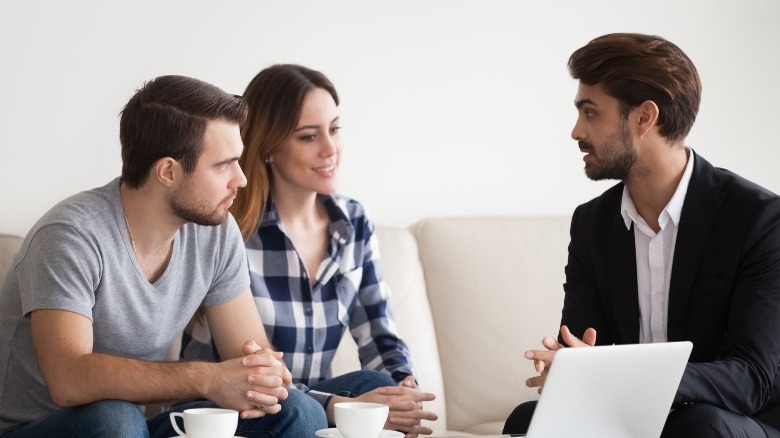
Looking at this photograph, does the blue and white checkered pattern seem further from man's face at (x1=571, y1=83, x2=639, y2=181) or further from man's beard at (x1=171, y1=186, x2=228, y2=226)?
man's face at (x1=571, y1=83, x2=639, y2=181)

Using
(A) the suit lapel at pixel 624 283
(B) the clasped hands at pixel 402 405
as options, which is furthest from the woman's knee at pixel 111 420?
(A) the suit lapel at pixel 624 283

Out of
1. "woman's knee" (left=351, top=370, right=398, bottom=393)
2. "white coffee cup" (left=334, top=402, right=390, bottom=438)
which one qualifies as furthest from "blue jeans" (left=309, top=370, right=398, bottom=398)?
"white coffee cup" (left=334, top=402, right=390, bottom=438)

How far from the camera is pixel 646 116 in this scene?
91.7 inches

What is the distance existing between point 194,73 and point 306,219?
530 mm

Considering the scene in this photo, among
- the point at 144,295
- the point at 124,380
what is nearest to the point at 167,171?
the point at 144,295

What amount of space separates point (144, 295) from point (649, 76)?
1164 mm

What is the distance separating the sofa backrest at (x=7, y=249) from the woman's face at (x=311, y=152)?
0.61 m

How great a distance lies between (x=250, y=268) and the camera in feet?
8.12

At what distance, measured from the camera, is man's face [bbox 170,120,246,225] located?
6.89 ft

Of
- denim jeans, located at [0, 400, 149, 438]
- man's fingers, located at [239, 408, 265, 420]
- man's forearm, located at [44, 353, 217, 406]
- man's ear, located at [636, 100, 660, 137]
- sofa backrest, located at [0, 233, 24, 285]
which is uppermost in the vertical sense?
man's ear, located at [636, 100, 660, 137]

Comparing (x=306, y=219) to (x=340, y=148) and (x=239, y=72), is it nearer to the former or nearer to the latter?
(x=340, y=148)

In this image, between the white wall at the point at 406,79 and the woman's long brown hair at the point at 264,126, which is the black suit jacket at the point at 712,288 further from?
the white wall at the point at 406,79

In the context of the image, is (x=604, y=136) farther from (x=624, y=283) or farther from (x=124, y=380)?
(x=124, y=380)

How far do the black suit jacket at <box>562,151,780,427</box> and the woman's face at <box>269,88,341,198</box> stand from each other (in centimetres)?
62
